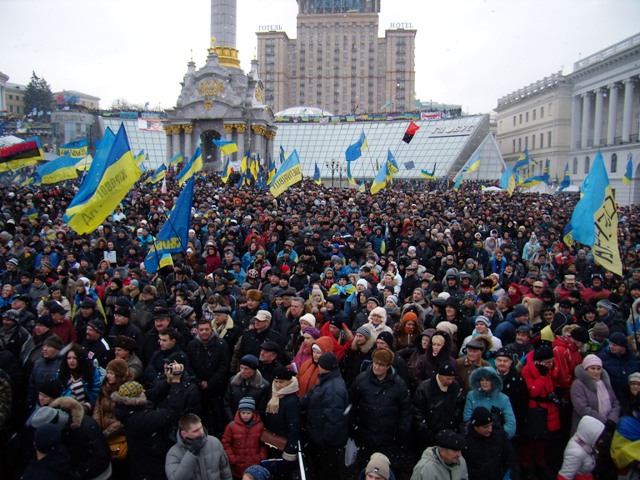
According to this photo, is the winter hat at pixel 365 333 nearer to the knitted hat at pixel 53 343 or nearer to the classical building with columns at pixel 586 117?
the knitted hat at pixel 53 343

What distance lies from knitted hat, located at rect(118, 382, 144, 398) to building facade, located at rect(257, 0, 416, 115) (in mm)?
94942

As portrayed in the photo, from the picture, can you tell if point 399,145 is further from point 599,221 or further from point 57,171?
point 599,221

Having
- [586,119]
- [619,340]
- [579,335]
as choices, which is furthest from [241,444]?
[586,119]


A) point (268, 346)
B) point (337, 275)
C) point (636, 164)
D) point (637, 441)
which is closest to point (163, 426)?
point (268, 346)

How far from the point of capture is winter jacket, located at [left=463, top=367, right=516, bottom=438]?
4387 mm

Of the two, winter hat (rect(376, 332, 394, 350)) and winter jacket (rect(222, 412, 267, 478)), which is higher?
winter hat (rect(376, 332, 394, 350))

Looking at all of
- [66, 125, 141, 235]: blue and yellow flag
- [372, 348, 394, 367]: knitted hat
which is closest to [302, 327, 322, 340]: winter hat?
[372, 348, 394, 367]: knitted hat

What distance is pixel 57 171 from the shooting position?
16.0 meters

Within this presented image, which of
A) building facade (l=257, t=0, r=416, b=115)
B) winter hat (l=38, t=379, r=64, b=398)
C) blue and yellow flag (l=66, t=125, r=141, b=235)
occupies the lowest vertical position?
winter hat (l=38, t=379, r=64, b=398)

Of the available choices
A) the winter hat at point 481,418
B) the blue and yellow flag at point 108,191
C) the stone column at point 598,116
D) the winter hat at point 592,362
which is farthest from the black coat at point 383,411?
the stone column at point 598,116

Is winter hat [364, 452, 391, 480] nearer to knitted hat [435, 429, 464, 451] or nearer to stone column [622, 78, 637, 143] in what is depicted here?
knitted hat [435, 429, 464, 451]

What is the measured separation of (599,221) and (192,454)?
524cm

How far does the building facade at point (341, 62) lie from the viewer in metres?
95.6

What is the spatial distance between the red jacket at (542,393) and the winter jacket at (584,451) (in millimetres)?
663
